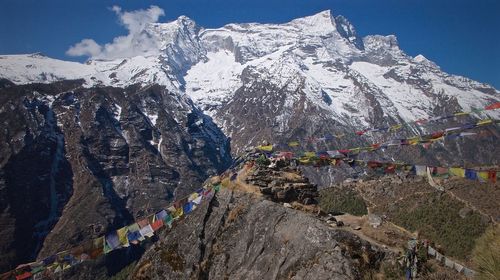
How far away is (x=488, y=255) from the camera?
1519 cm

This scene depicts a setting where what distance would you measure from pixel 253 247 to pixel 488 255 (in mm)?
15032

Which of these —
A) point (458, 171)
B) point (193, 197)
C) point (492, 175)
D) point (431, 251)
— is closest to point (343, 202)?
point (458, 171)

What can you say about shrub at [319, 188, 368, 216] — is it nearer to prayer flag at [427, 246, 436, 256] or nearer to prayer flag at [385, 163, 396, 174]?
prayer flag at [385, 163, 396, 174]

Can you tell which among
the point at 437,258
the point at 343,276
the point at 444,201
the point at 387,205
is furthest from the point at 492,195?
the point at 343,276

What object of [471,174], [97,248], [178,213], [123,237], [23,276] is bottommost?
[23,276]

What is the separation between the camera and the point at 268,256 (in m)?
27.1

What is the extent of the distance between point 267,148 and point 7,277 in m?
24.0

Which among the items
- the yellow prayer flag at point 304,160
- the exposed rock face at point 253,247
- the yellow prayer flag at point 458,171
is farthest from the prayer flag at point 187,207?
the yellow prayer flag at point 458,171

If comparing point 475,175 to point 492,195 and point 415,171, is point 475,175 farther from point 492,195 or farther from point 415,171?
point 492,195

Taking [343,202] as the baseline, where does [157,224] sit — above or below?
below

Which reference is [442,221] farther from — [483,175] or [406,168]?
[483,175]

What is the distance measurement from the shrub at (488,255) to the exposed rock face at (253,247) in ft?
27.7

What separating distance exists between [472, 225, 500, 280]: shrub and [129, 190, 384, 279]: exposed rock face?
8.44 m

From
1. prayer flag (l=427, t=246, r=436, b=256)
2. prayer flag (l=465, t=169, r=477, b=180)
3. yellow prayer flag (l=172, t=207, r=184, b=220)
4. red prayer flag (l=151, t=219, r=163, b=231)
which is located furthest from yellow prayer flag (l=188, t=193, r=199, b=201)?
prayer flag (l=465, t=169, r=477, b=180)
